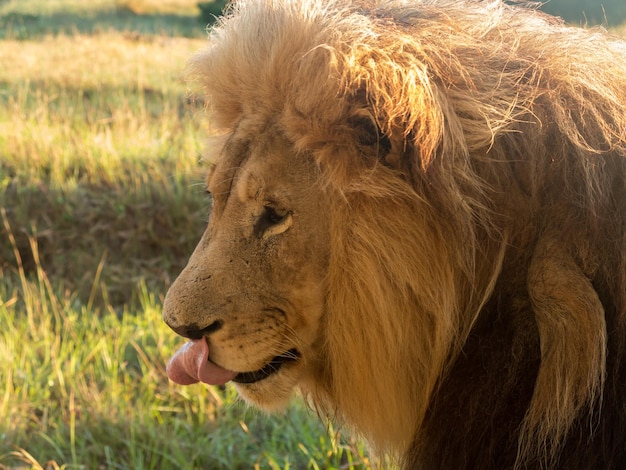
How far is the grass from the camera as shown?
2.95m

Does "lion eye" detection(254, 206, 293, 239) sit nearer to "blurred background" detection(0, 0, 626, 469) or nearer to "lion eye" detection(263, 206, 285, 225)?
"lion eye" detection(263, 206, 285, 225)

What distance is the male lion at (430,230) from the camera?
146 centimetres

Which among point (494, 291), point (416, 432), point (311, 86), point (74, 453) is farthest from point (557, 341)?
point (74, 453)

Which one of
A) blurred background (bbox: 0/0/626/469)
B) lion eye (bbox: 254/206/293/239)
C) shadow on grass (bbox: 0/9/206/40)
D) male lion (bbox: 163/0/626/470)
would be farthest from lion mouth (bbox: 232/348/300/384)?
shadow on grass (bbox: 0/9/206/40)

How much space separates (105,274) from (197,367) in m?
3.60

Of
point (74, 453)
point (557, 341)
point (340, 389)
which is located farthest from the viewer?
point (74, 453)

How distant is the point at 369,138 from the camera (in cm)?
151

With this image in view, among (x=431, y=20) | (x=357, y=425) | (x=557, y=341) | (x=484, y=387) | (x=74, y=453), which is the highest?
(x=431, y=20)

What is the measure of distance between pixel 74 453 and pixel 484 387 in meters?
1.77

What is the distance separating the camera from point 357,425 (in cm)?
177

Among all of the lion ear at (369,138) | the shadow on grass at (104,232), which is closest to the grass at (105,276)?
the shadow on grass at (104,232)

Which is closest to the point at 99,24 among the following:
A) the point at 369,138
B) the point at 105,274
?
the point at 105,274

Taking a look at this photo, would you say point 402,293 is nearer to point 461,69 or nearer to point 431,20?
point 461,69

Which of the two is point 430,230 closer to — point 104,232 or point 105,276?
point 105,276
